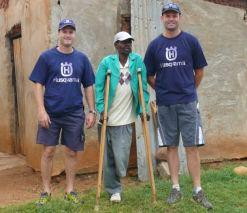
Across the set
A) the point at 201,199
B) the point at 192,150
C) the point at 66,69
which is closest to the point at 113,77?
the point at 66,69

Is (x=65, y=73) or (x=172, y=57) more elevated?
(x=172, y=57)

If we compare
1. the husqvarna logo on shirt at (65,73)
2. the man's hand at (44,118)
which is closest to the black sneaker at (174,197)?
the man's hand at (44,118)

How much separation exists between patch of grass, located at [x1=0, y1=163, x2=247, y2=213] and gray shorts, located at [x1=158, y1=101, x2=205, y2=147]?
759 millimetres

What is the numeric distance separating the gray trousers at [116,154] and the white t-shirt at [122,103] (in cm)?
9

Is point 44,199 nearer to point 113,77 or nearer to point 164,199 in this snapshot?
point 164,199

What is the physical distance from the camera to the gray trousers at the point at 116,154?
562cm

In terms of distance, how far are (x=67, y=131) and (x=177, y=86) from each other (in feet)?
4.70

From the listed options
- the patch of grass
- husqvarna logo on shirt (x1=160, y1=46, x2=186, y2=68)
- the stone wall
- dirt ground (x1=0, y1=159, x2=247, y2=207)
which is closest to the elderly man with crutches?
husqvarna logo on shirt (x1=160, y1=46, x2=186, y2=68)

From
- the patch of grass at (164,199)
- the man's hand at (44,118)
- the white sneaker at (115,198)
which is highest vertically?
the man's hand at (44,118)

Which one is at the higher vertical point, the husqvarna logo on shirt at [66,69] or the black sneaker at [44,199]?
the husqvarna logo on shirt at [66,69]

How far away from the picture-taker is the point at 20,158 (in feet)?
32.0

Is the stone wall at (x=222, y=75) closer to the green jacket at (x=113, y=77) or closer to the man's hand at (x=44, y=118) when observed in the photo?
the green jacket at (x=113, y=77)

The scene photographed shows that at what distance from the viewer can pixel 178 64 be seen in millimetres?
5500

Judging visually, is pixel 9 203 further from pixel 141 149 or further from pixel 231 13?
pixel 231 13
